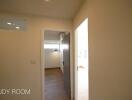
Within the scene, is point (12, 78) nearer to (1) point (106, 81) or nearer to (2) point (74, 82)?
(2) point (74, 82)

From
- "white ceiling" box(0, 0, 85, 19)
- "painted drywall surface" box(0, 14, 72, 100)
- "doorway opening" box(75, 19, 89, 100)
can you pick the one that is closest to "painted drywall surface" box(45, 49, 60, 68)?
"doorway opening" box(75, 19, 89, 100)

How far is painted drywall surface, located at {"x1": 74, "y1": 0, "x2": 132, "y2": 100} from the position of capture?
3.32 feet

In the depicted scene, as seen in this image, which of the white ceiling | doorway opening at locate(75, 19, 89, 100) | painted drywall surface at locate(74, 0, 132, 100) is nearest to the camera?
painted drywall surface at locate(74, 0, 132, 100)

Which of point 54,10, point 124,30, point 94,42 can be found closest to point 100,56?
point 94,42

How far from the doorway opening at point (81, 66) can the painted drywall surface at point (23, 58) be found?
1058 mm

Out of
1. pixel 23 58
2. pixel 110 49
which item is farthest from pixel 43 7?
pixel 110 49

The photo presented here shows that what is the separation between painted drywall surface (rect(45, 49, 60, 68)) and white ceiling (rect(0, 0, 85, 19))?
23.4ft

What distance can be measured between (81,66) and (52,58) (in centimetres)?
633

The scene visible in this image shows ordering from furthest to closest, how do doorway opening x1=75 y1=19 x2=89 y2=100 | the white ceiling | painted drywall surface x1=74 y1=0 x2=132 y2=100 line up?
doorway opening x1=75 y1=19 x2=89 y2=100
the white ceiling
painted drywall surface x1=74 y1=0 x2=132 y2=100

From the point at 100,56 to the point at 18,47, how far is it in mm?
2172

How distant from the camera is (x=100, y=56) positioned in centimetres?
151

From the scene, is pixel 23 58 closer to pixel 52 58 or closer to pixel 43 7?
pixel 43 7

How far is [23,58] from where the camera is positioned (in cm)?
269

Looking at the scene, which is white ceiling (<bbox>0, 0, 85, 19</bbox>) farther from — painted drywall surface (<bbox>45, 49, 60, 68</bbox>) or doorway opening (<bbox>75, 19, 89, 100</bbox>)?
painted drywall surface (<bbox>45, 49, 60, 68</bbox>)
